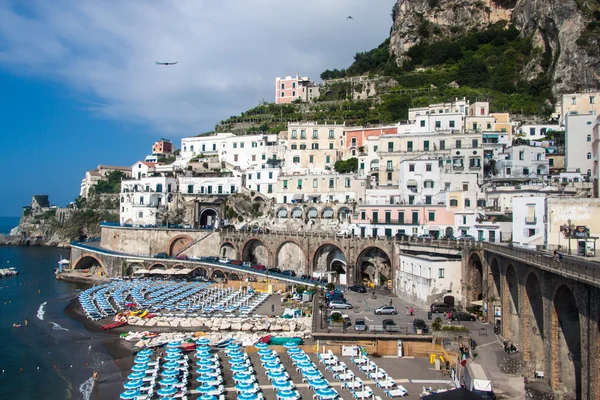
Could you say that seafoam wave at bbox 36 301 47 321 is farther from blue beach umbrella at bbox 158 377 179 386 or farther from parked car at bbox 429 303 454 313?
parked car at bbox 429 303 454 313

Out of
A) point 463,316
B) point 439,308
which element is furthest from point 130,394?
point 439,308

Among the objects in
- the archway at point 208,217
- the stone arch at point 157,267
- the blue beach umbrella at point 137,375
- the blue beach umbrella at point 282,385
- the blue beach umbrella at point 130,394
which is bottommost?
the blue beach umbrella at point 130,394

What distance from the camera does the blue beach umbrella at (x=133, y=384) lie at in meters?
29.1

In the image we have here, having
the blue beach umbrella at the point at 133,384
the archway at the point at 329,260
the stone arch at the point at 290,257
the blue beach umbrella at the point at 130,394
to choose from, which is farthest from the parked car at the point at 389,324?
the stone arch at the point at 290,257

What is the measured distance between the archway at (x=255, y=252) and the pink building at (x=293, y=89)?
45.3 metres

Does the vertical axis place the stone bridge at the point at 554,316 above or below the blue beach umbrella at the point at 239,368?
above

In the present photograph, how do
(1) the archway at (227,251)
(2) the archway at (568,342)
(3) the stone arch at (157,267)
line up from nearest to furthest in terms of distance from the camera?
(2) the archway at (568,342), (3) the stone arch at (157,267), (1) the archway at (227,251)


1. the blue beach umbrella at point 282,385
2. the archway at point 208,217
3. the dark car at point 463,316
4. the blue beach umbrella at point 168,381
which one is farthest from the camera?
the archway at point 208,217

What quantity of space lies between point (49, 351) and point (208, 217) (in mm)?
40664

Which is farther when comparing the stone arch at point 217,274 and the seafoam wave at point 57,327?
the stone arch at point 217,274

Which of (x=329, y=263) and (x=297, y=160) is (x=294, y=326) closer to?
(x=329, y=263)

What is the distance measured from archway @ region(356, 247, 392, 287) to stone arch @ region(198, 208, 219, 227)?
1114 inches

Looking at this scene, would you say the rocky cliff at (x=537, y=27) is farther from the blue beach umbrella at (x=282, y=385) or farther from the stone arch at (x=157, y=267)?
the blue beach umbrella at (x=282, y=385)

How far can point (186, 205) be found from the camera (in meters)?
77.9
